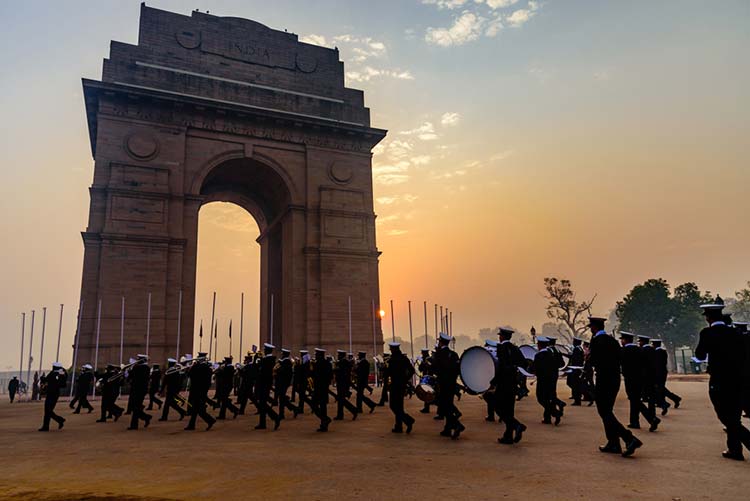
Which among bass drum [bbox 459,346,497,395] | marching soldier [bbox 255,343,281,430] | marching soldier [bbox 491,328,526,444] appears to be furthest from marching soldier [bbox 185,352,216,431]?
marching soldier [bbox 491,328,526,444]

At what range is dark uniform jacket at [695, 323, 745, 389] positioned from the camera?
7361mm

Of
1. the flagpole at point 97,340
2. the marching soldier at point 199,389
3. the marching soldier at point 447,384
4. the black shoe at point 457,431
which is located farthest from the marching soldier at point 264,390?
the flagpole at point 97,340

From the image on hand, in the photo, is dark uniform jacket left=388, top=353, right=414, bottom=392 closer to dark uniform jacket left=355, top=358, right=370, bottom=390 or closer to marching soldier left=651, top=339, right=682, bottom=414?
dark uniform jacket left=355, top=358, right=370, bottom=390

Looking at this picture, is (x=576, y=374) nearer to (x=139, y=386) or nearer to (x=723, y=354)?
(x=723, y=354)

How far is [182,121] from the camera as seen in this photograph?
100ft

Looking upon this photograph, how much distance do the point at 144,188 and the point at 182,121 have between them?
5.07 meters

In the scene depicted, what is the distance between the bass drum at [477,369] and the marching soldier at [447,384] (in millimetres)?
1049

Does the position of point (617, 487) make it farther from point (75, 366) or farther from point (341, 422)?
point (75, 366)

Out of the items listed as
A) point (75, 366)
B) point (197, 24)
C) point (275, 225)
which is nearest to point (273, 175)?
point (275, 225)

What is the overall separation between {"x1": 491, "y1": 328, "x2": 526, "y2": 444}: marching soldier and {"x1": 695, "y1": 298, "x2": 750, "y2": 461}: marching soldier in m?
2.98

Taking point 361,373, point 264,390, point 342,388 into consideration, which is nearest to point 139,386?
point 264,390

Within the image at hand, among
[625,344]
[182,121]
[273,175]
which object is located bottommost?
[625,344]

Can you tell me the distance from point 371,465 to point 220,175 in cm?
3076

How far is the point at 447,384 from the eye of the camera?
33.4ft
